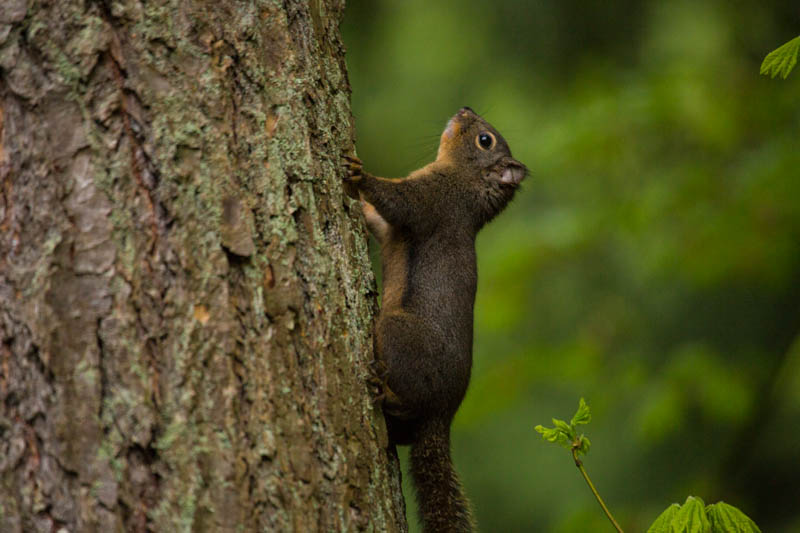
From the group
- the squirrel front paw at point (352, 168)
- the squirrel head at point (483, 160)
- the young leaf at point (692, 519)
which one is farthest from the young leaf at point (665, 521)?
the squirrel head at point (483, 160)

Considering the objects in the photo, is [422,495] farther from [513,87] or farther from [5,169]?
[513,87]

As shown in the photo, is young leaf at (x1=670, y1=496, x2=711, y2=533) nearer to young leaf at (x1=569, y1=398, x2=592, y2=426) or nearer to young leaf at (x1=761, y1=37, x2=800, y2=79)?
young leaf at (x1=569, y1=398, x2=592, y2=426)

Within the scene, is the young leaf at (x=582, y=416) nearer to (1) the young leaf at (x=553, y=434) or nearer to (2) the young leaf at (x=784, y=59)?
(1) the young leaf at (x=553, y=434)

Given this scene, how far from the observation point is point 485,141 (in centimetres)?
404

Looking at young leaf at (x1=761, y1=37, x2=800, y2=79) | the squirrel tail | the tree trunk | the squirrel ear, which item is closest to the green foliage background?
the squirrel ear

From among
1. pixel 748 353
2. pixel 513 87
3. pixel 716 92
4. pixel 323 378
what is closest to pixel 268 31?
pixel 323 378

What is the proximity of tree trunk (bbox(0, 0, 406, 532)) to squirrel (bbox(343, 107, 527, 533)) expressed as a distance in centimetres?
47

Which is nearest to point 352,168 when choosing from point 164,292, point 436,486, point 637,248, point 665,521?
point 164,292

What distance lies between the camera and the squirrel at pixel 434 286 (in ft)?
8.97

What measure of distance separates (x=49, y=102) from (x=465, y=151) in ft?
8.10

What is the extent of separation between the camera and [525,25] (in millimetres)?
5852

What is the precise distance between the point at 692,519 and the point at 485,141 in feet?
7.71

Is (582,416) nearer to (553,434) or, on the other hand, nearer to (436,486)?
(553,434)

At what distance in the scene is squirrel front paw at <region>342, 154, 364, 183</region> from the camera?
8.16 feet
